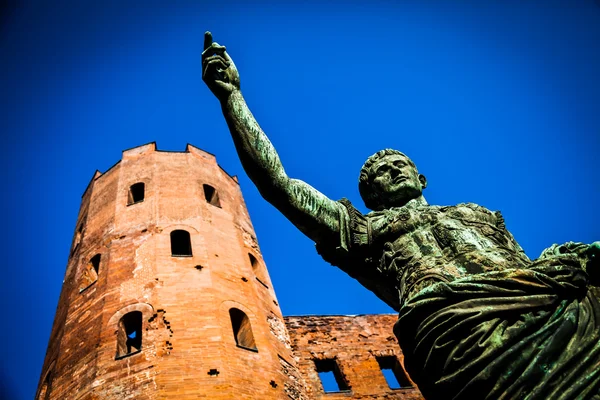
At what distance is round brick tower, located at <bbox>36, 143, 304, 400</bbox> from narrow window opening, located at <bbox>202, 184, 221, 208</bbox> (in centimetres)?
5

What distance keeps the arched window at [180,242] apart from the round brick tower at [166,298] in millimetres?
31

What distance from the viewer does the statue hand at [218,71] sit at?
2857 mm

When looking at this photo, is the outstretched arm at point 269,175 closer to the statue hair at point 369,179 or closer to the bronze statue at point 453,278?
the bronze statue at point 453,278

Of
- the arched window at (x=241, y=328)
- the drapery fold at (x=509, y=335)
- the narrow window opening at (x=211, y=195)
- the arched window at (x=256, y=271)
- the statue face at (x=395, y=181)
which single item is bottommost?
the drapery fold at (x=509, y=335)

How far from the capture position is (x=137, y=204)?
60.9 feet

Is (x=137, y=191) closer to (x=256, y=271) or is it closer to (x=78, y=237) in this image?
(x=78, y=237)

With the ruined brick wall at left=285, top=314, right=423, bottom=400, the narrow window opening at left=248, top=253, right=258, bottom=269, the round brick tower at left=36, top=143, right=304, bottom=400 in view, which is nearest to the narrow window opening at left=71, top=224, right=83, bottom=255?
Answer: the round brick tower at left=36, top=143, right=304, bottom=400

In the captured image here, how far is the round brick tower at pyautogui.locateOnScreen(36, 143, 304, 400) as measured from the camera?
12.5 m

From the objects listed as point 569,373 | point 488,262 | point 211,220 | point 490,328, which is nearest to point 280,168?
point 488,262

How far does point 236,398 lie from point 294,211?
10.2 metres

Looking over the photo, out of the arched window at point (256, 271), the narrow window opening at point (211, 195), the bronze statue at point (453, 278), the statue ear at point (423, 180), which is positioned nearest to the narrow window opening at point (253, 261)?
the arched window at point (256, 271)

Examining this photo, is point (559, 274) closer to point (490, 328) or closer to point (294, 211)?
point (490, 328)

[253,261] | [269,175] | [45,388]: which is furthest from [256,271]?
[269,175]

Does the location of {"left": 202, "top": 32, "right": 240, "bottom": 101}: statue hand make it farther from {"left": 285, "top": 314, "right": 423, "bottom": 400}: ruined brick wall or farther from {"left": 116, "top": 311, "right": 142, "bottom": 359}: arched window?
{"left": 285, "top": 314, "right": 423, "bottom": 400}: ruined brick wall
